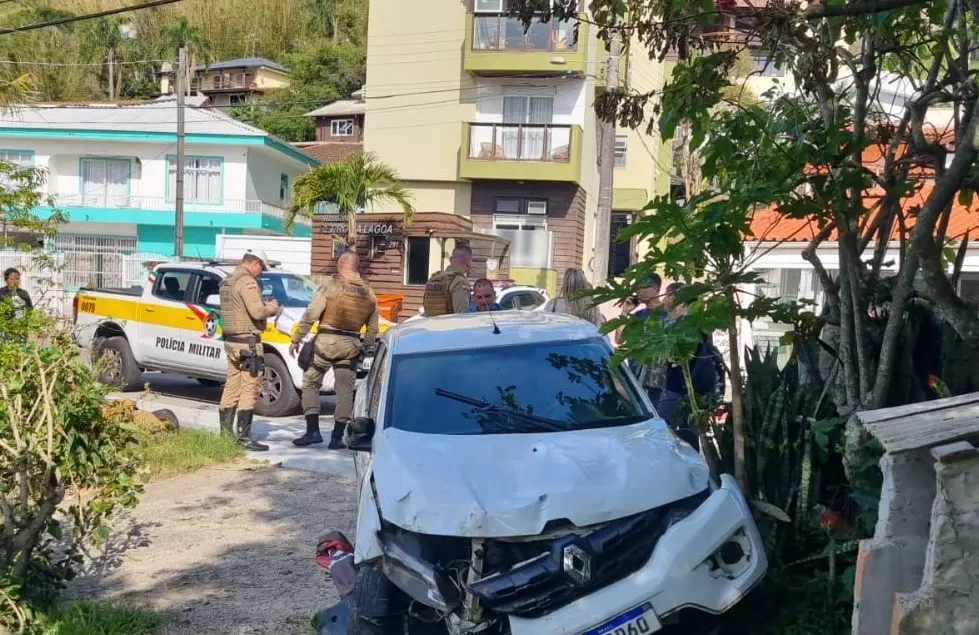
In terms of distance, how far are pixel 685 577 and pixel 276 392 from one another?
29.2ft

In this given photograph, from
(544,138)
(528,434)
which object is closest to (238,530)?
(528,434)

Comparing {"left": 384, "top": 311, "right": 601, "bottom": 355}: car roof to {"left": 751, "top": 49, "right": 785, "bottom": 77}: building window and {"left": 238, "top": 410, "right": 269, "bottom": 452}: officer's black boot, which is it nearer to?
{"left": 751, "top": 49, "right": 785, "bottom": 77}: building window

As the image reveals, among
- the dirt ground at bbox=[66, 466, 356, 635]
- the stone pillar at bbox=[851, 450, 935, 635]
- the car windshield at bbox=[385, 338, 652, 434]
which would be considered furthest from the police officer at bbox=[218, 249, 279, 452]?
the stone pillar at bbox=[851, 450, 935, 635]

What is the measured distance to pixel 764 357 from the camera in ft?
19.7

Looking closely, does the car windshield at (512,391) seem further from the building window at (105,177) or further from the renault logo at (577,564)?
the building window at (105,177)

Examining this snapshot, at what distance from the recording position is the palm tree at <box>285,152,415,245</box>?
82.3 feet

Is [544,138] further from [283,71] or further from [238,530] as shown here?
[283,71]

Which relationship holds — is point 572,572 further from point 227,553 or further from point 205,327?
point 205,327

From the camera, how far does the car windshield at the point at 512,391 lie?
5.39 metres

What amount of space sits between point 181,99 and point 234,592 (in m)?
27.5

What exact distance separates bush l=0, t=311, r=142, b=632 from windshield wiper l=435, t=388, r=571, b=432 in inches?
67.0

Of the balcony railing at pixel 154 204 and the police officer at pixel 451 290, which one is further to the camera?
the balcony railing at pixel 154 204

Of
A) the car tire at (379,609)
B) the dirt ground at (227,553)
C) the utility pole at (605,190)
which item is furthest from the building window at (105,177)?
the car tire at (379,609)

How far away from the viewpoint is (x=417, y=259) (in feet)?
85.4
